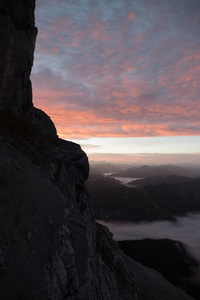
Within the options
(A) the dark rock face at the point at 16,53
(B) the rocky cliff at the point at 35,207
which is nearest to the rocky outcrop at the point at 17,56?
(A) the dark rock face at the point at 16,53

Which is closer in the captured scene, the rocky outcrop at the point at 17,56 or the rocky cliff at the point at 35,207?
the rocky cliff at the point at 35,207

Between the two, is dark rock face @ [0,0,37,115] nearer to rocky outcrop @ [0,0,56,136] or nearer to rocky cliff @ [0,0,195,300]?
rocky outcrop @ [0,0,56,136]

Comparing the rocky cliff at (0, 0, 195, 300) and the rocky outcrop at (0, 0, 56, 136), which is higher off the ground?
the rocky outcrop at (0, 0, 56, 136)

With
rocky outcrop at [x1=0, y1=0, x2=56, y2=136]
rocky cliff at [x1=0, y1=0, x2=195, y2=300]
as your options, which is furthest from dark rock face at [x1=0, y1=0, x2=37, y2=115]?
rocky cliff at [x1=0, y1=0, x2=195, y2=300]

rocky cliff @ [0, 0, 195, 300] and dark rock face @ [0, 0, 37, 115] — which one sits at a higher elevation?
dark rock face @ [0, 0, 37, 115]

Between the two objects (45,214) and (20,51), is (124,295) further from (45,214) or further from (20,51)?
(20,51)

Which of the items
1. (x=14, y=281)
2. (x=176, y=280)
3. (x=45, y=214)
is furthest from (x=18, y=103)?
(x=176, y=280)

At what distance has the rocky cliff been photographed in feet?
47.8

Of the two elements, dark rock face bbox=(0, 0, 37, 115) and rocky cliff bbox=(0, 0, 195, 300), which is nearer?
rocky cliff bbox=(0, 0, 195, 300)

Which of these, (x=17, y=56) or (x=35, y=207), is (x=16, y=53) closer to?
(x=17, y=56)

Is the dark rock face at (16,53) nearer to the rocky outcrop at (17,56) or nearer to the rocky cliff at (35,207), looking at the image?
the rocky outcrop at (17,56)

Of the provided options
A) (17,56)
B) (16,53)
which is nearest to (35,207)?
(17,56)

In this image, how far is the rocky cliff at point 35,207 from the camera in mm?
14577

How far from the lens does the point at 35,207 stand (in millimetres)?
19312
